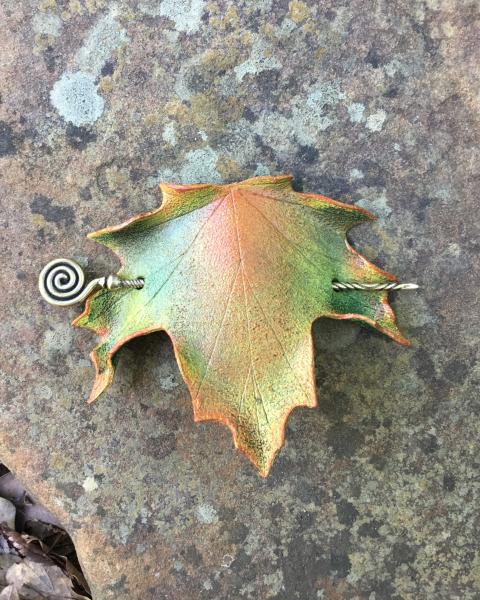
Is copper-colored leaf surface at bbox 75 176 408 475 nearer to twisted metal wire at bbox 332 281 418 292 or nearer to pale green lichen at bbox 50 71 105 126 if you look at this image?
twisted metal wire at bbox 332 281 418 292

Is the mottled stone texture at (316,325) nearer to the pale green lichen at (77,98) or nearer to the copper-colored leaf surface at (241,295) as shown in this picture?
the pale green lichen at (77,98)

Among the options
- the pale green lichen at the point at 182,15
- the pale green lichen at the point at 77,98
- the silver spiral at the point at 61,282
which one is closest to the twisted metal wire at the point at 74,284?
A: the silver spiral at the point at 61,282

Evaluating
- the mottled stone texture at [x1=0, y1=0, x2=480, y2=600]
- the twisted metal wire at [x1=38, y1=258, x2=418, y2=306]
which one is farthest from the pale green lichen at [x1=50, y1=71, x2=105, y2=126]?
the twisted metal wire at [x1=38, y1=258, x2=418, y2=306]

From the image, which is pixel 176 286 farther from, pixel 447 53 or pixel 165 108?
pixel 447 53

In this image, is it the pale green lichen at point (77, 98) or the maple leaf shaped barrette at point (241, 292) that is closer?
the maple leaf shaped barrette at point (241, 292)

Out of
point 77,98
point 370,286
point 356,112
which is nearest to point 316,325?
point 370,286

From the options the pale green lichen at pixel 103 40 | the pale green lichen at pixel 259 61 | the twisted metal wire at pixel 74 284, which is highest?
the pale green lichen at pixel 103 40

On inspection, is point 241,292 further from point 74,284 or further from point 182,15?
point 182,15
